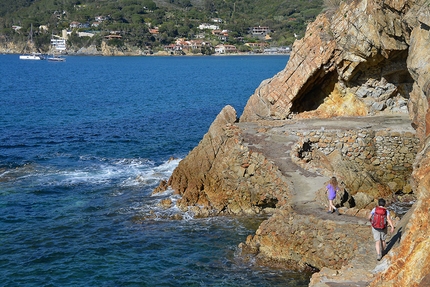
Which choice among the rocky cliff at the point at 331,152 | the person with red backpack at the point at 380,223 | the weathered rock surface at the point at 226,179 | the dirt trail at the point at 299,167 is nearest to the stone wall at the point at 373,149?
the rocky cliff at the point at 331,152

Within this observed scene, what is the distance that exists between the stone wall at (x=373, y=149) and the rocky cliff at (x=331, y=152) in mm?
68

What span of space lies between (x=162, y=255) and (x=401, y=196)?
12261mm

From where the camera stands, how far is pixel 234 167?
2689cm

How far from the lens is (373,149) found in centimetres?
2823

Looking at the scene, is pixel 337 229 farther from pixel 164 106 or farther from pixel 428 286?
pixel 164 106

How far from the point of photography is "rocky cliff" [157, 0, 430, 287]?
16.2 meters

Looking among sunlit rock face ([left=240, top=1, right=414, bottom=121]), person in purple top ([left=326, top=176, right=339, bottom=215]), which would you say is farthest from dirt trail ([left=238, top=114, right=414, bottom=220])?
sunlit rock face ([left=240, top=1, right=414, bottom=121])

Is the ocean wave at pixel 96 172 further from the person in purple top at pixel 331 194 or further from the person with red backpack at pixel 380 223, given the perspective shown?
the person with red backpack at pixel 380 223

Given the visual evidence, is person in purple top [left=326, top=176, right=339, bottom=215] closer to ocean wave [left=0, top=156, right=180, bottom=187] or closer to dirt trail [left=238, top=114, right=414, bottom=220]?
dirt trail [left=238, top=114, right=414, bottom=220]

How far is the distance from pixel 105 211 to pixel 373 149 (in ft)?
43.7

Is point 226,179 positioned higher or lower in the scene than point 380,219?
lower

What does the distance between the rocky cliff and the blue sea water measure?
4.36 feet

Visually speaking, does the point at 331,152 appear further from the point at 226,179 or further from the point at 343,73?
the point at 343,73

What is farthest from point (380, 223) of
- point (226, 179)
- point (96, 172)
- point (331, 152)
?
point (96, 172)
